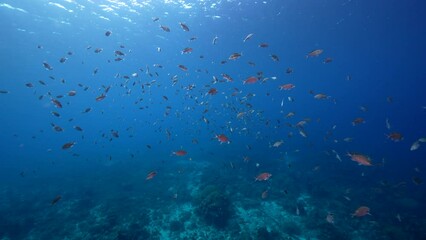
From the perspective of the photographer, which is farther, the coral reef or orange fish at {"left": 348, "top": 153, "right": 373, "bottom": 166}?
the coral reef

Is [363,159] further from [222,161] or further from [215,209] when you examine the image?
[222,161]

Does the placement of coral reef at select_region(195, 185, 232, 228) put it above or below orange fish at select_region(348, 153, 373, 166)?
below

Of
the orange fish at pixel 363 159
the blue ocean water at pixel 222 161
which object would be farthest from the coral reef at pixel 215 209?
the orange fish at pixel 363 159

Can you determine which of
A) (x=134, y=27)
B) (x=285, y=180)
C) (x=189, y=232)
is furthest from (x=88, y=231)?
(x=134, y=27)

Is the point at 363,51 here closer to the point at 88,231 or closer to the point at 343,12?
the point at 343,12

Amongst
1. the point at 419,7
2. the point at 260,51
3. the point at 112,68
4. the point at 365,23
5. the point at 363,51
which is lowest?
the point at 112,68

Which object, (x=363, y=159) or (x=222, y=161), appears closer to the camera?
(x=363, y=159)

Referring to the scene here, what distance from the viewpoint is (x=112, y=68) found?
7200 centimetres

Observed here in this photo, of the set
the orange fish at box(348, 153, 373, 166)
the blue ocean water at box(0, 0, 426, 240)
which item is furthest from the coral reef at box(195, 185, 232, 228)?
the orange fish at box(348, 153, 373, 166)

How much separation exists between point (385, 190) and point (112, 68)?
70.4 m

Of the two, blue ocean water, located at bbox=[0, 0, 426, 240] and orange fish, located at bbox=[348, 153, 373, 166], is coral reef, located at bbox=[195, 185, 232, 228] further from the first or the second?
orange fish, located at bbox=[348, 153, 373, 166]

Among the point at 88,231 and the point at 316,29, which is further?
the point at 316,29

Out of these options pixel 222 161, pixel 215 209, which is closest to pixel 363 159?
pixel 215 209

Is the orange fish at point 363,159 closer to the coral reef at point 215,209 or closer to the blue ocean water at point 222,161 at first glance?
the blue ocean water at point 222,161
